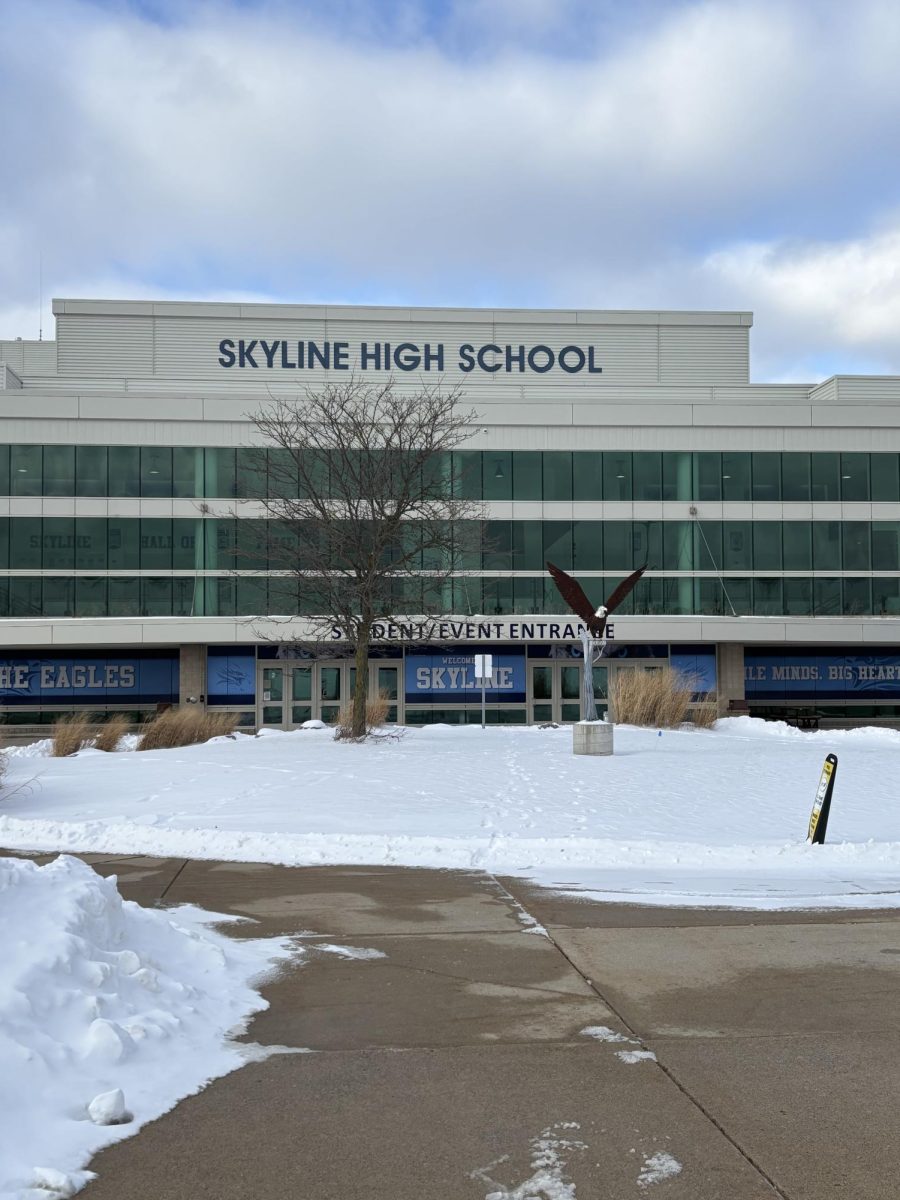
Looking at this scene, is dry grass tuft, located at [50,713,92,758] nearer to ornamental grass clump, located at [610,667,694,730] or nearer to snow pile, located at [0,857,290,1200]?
ornamental grass clump, located at [610,667,694,730]

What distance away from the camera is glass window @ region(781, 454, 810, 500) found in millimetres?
43344

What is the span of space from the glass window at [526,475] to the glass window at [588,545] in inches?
78.7

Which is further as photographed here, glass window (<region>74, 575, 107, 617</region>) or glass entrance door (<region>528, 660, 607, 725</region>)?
glass entrance door (<region>528, 660, 607, 725</region>)

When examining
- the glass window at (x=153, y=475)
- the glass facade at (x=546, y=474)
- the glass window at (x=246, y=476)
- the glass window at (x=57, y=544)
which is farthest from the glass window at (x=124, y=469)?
the glass window at (x=246, y=476)

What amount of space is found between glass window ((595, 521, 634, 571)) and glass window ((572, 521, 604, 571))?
0.64 ft

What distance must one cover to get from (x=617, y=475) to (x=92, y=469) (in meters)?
19.3

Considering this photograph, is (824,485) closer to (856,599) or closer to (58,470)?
(856,599)

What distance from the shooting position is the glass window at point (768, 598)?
141 ft

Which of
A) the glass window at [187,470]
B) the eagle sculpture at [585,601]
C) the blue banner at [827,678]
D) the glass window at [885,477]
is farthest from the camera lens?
the blue banner at [827,678]

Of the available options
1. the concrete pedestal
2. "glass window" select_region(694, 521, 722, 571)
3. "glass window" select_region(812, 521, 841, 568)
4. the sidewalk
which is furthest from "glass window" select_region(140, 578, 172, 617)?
the sidewalk

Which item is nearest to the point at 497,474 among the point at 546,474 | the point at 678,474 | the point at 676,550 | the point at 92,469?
the point at 546,474

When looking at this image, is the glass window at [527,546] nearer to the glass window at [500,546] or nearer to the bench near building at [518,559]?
the bench near building at [518,559]

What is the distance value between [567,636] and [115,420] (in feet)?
60.0

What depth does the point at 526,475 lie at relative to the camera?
42719 millimetres
